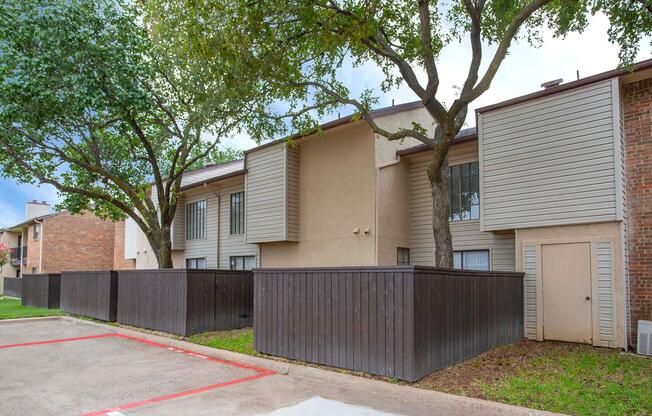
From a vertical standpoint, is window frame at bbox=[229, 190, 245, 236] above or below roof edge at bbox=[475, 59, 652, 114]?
below

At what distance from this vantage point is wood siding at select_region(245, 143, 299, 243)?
15.8 metres

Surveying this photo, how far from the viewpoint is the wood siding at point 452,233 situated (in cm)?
1208

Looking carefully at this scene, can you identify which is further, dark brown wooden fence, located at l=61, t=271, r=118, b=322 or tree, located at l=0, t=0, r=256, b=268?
dark brown wooden fence, located at l=61, t=271, r=118, b=322

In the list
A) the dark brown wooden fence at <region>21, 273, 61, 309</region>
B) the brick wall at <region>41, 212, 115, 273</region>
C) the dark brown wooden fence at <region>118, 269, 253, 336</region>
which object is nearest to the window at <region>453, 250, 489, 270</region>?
the dark brown wooden fence at <region>118, 269, 253, 336</region>

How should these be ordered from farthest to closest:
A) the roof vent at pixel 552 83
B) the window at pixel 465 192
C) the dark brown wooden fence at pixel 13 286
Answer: the dark brown wooden fence at pixel 13 286, the window at pixel 465 192, the roof vent at pixel 552 83

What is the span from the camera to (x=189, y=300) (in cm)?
1164

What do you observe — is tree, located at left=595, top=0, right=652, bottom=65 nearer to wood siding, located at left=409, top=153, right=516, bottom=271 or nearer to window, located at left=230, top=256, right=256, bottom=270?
wood siding, located at left=409, top=153, right=516, bottom=271

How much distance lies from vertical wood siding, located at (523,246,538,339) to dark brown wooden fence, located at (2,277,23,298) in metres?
32.1

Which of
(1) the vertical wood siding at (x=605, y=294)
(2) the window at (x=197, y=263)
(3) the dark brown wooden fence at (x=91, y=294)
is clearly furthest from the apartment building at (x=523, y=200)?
(2) the window at (x=197, y=263)

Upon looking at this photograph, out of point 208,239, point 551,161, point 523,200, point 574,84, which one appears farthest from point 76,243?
point 574,84

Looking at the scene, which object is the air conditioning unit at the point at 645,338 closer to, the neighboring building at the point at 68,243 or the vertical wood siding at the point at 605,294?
the vertical wood siding at the point at 605,294

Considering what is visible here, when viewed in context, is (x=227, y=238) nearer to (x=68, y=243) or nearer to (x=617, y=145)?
(x=617, y=145)

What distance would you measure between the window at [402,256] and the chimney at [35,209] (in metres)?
37.1

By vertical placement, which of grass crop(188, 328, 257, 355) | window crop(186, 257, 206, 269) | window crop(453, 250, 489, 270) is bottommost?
grass crop(188, 328, 257, 355)
